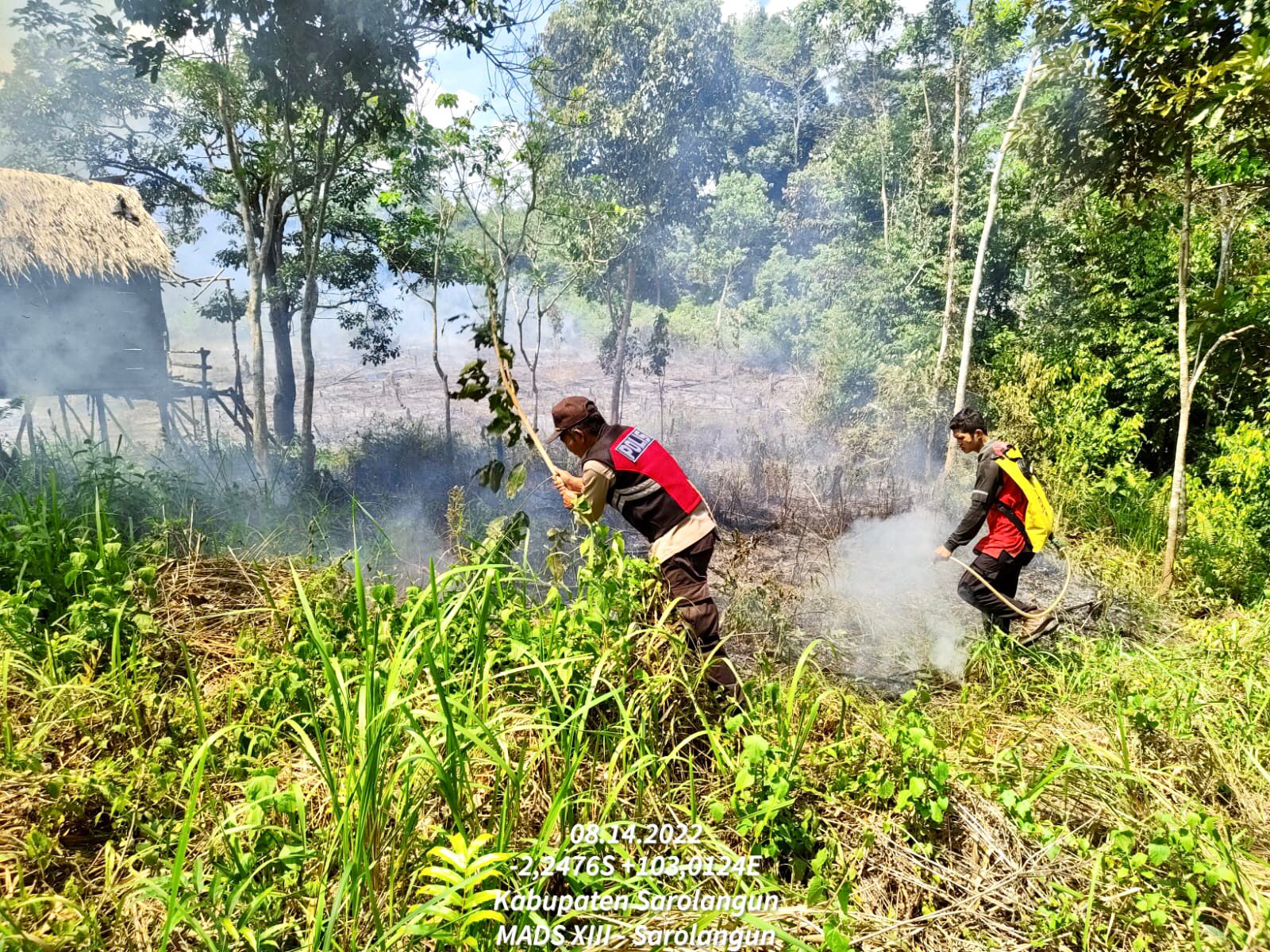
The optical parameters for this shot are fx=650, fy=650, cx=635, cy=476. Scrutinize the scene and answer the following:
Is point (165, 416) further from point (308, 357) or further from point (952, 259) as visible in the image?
point (952, 259)

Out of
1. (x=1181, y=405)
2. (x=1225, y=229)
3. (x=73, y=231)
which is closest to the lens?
(x=1181, y=405)

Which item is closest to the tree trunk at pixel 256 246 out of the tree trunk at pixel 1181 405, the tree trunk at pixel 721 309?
the tree trunk at pixel 1181 405

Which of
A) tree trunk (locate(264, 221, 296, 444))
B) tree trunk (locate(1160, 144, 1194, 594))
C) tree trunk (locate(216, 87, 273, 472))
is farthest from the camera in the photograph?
tree trunk (locate(264, 221, 296, 444))

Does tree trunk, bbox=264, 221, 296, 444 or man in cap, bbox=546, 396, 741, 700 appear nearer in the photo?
man in cap, bbox=546, 396, 741, 700

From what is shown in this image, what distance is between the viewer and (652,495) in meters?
3.29

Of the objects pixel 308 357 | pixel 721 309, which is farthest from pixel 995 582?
pixel 721 309

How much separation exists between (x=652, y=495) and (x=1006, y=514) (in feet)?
8.06

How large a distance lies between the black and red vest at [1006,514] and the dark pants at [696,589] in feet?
6.70

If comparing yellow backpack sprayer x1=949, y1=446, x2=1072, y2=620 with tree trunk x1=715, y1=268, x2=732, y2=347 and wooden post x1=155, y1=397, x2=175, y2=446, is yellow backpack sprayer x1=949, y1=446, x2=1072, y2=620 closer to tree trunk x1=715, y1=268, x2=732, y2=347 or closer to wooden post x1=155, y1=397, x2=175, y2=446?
wooden post x1=155, y1=397, x2=175, y2=446

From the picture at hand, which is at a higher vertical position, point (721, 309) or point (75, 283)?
point (721, 309)

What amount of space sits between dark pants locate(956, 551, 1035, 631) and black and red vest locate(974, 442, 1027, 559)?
0.15 feet

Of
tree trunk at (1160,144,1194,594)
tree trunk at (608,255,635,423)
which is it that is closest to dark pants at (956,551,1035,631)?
tree trunk at (1160,144,1194,594)

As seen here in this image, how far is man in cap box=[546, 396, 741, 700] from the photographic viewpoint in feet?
10.5

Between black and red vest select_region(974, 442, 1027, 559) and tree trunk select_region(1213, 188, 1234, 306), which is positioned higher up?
tree trunk select_region(1213, 188, 1234, 306)
